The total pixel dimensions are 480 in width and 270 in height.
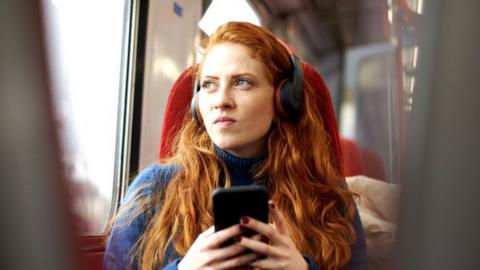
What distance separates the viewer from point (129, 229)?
111 cm

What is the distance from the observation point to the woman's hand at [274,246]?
2.44 feet

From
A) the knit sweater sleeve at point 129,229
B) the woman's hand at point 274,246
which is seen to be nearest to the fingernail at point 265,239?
the woman's hand at point 274,246

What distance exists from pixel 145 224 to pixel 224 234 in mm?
455

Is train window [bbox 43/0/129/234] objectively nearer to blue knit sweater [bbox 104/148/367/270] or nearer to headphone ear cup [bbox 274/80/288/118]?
blue knit sweater [bbox 104/148/367/270]

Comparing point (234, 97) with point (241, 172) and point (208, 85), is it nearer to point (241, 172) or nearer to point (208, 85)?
point (208, 85)

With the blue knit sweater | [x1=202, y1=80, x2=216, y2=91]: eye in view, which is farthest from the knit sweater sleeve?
[x1=202, y1=80, x2=216, y2=91]: eye

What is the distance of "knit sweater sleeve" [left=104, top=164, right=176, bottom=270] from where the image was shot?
3.55 feet

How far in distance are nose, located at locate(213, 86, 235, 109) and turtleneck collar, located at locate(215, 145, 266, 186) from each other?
171 millimetres

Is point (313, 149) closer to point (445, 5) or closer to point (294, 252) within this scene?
point (294, 252)

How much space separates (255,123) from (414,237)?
0.73 m

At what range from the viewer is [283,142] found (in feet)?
4.00

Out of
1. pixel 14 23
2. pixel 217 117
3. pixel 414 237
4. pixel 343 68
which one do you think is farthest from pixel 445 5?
pixel 343 68

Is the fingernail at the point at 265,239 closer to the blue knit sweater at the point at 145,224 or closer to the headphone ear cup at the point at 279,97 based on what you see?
the blue knit sweater at the point at 145,224

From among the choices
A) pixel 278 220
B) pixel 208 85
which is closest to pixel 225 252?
pixel 278 220
